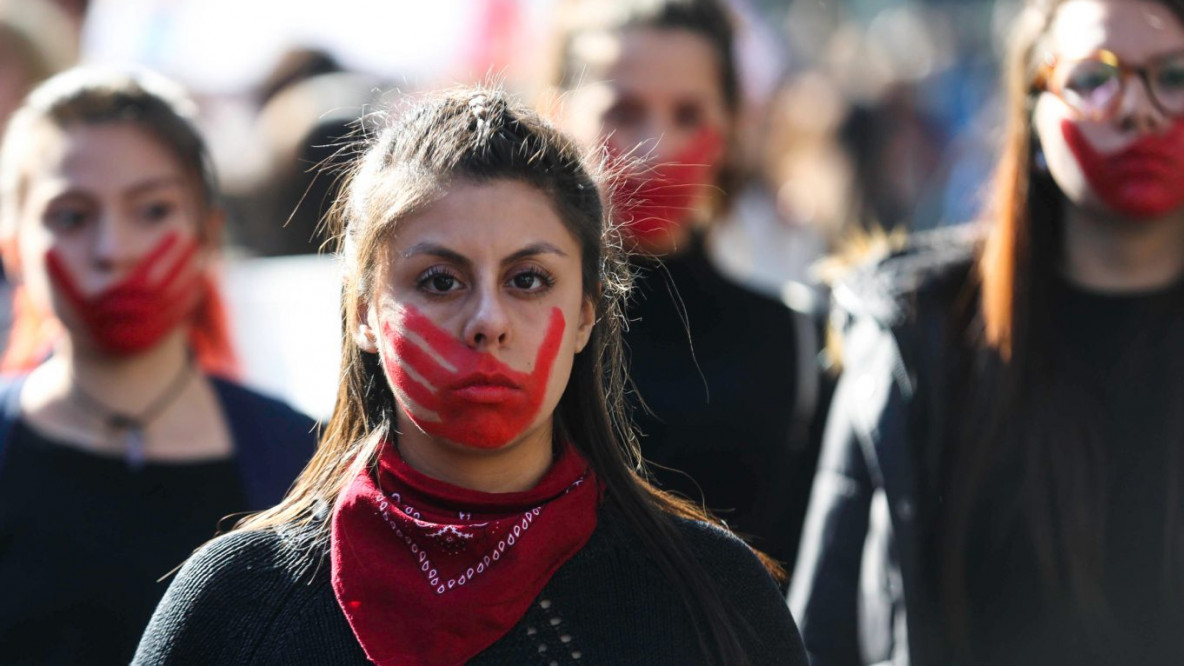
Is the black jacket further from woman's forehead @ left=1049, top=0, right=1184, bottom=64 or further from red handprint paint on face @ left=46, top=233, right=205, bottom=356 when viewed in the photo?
red handprint paint on face @ left=46, top=233, right=205, bottom=356

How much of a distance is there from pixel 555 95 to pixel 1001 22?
15.6 feet

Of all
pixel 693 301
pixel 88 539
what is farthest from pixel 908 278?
pixel 88 539

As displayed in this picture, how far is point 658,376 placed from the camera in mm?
3717

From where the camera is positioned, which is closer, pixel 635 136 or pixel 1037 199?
pixel 1037 199

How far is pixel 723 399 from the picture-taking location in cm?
372

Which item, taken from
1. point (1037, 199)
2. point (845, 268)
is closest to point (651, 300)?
point (845, 268)

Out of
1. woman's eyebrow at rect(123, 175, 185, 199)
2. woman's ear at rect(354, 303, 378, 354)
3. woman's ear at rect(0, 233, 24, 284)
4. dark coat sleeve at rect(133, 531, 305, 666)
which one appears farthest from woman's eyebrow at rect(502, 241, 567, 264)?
woman's ear at rect(0, 233, 24, 284)

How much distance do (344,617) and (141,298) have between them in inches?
54.5

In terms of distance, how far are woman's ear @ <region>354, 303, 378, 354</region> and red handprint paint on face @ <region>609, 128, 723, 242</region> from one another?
1.48 metres

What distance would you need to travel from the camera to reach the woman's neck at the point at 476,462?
91.0 inches

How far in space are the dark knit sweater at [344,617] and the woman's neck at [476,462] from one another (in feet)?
0.47

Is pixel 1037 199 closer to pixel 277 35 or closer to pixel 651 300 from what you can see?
pixel 651 300

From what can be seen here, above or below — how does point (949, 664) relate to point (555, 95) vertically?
below

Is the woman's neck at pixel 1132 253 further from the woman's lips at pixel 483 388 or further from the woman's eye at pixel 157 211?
the woman's eye at pixel 157 211
